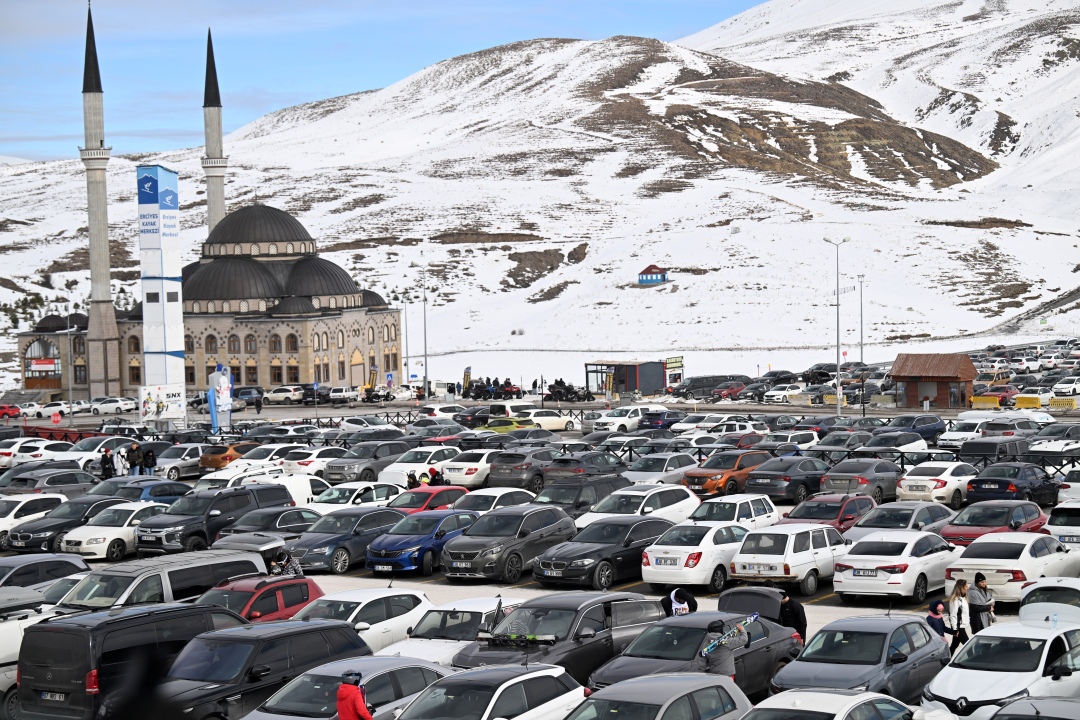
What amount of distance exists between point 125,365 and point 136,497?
58158 mm

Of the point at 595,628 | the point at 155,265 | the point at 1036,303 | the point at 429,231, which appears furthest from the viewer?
the point at 429,231

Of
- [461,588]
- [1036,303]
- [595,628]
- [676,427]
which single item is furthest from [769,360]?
[595,628]

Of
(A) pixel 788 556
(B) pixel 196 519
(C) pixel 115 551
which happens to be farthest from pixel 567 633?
(C) pixel 115 551

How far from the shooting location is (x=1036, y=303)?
361 feet

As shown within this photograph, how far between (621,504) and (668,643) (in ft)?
39.5

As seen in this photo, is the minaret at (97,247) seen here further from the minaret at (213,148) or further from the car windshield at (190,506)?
the car windshield at (190,506)

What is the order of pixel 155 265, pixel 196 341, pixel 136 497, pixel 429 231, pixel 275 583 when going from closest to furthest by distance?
pixel 275 583
pixel 136 497
pixel 155 265
pixel 196 341
pixel 429 231

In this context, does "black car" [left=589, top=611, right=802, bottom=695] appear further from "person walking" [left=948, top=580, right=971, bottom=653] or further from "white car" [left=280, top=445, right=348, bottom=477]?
"white car" [left=280, top=445, right=348, bottom=477]

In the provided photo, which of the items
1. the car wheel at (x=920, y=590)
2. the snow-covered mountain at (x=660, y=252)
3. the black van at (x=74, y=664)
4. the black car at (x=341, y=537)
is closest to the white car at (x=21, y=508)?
the black car at (x=341, y=537)

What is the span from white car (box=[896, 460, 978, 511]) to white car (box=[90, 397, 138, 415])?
2186 inches

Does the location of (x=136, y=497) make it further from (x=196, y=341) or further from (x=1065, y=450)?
(x=196, y=341)

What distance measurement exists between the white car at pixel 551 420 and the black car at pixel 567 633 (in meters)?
36.7

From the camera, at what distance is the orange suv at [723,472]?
32562 mm

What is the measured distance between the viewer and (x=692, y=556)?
22016mm
